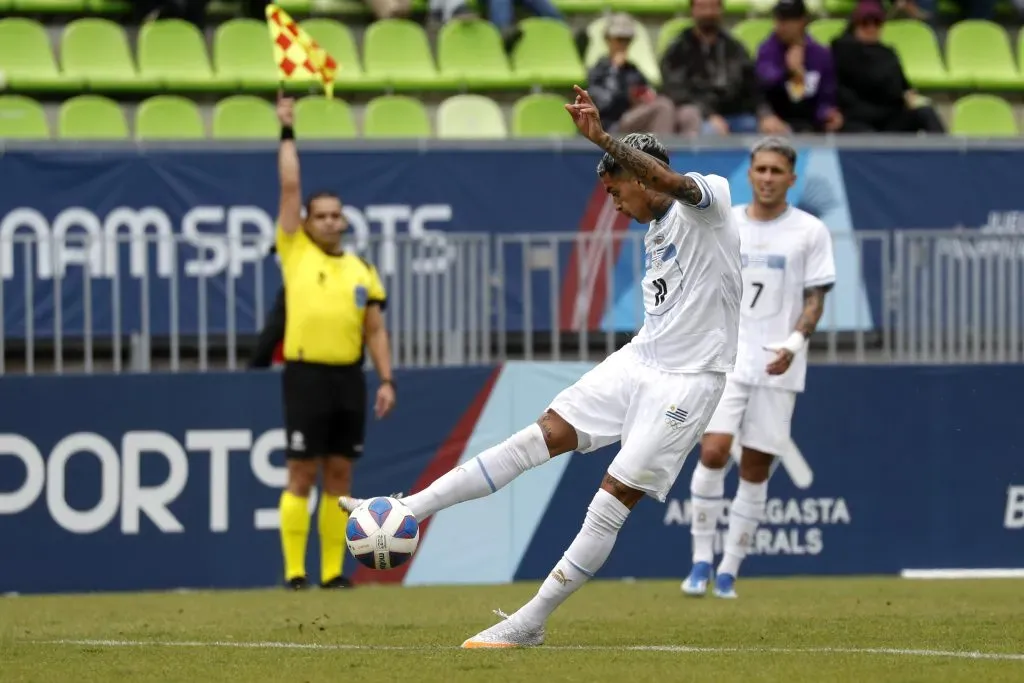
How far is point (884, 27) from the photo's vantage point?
18406 millimetres

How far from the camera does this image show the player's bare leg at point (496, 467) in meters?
7.77

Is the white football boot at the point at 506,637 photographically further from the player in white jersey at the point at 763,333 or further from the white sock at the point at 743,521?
the white sock at the point at 743,521

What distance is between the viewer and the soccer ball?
7535 millimetres

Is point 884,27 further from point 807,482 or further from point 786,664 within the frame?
point 786,664

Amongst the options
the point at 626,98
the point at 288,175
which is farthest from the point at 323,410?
the point at 626,98

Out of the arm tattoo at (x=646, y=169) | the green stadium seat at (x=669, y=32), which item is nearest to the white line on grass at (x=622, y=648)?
the arm tattoo at (x=646, y=169)

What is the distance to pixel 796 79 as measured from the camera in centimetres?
1633

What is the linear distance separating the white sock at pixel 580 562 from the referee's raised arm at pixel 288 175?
4.52m

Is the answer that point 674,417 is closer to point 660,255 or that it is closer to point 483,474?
point 660,255

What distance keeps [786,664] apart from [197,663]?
7.50 ft

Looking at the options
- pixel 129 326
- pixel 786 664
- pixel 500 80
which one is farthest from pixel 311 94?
pixel 786 664

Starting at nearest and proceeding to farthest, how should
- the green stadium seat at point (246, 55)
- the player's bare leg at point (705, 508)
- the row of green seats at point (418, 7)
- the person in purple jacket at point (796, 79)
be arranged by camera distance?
the player's bare leg at point (705, 508), the person in purple jacket at point (796, 79), the green stadium seat at point (246, 55), the row of green seats at point (418, 7)

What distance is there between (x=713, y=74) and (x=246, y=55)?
4253 millimetres

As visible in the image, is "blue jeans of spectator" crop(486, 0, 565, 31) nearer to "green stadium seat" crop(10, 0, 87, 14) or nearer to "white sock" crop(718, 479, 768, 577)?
"green stadium seat" crop(10, 0, 87, 14)
